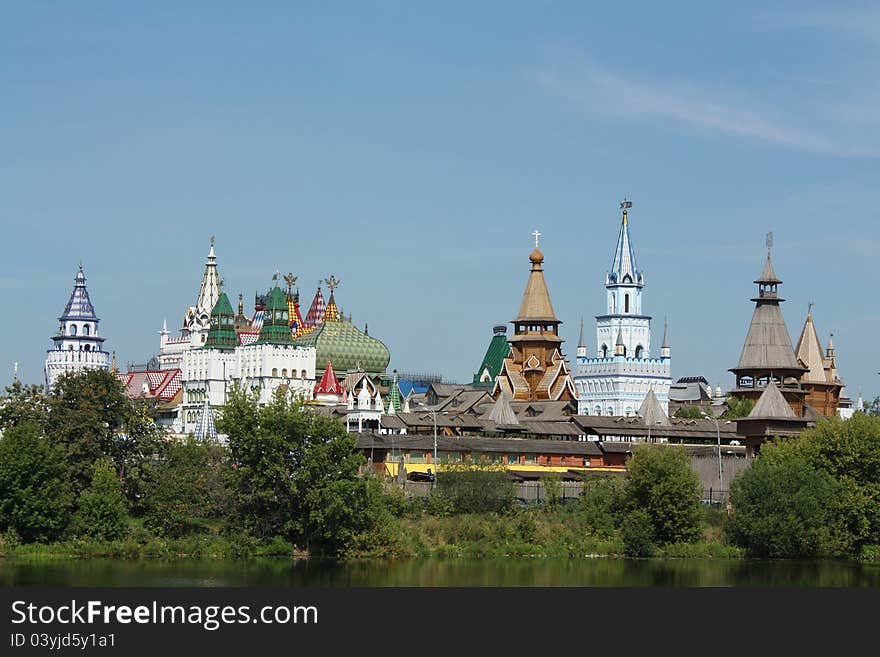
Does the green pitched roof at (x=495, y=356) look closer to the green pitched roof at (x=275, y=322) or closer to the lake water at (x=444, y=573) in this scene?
the green pitched roof at (x=275, y=322)

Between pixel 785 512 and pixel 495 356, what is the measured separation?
68544 millimetres

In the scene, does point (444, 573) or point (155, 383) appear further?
point (155, 383)

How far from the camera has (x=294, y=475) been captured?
68.3 meters

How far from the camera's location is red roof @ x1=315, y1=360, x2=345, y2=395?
112 metres

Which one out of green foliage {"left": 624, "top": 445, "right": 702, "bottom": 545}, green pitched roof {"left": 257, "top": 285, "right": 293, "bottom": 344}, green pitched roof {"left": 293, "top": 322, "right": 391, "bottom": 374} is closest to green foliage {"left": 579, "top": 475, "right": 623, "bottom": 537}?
green foliage {"left": 624, "top": 445, "right": 702, "bottom": 545}

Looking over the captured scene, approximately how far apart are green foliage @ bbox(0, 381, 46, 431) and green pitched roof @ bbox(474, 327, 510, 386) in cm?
6232

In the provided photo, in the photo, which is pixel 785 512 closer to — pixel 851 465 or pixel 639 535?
pixel 851 465

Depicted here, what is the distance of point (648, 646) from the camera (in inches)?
1725

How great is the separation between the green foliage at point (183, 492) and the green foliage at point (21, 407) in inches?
195

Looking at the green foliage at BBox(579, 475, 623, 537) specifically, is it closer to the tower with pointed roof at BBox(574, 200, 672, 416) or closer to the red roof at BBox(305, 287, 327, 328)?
the tower with pointed roof at BBox(574, 200, 672, 416)

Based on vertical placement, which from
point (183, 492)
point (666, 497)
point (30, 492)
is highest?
point (666, 497)

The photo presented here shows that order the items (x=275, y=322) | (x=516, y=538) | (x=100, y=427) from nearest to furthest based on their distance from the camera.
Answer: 1. (x=516, y=538)
2. (x=100, y=427)
3. (x=275, y=322)

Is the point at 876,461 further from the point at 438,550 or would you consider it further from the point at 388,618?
the point at 388,618

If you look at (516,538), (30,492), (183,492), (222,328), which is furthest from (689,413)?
(30,492)
